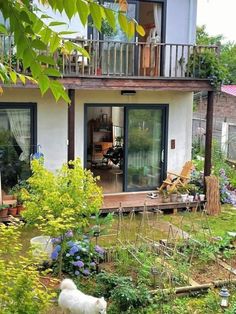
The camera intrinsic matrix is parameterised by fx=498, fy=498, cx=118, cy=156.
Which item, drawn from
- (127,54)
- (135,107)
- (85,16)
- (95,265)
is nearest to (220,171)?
(135,107)

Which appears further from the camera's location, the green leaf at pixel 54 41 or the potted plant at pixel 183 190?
the potted plant at pixel 183 190

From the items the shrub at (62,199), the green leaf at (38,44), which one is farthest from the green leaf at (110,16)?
the shrub at (62,199)

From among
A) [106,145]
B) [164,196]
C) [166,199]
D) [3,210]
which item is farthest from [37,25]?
[106,145]

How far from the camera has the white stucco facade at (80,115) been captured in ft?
38.9

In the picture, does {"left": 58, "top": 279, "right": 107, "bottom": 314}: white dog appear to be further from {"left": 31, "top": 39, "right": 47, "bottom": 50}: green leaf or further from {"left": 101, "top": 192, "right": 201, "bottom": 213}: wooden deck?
{"left": 101, "top": 192, "right": 201, "bottom": 213}: wooden deck

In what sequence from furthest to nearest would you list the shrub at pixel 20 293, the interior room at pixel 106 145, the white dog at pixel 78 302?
the interior room at pixel 106 145 < the white dog at pixel 78 302 < the shrub at pixel 20 293

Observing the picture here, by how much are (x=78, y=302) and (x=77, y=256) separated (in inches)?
78.6

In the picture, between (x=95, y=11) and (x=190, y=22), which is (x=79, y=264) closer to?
(x=95, y=11)

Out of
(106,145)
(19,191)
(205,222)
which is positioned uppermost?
(106,145)

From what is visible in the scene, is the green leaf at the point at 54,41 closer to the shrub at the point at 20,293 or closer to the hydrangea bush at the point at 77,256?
the shrub at the point at 20,293

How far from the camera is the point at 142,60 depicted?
1287cm

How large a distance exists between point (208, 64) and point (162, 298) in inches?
278

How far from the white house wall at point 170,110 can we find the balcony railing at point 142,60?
0.58 m

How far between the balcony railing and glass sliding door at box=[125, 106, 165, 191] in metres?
1.06
